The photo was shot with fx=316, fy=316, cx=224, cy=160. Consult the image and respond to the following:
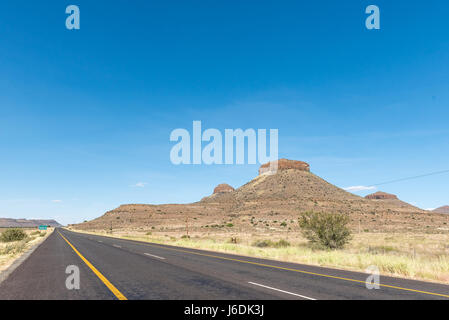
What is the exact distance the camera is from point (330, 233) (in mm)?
25609

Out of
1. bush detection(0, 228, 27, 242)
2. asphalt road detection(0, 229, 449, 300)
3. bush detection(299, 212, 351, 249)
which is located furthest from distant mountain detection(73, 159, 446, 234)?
asphalt road detection(0, 229, 449, 300)

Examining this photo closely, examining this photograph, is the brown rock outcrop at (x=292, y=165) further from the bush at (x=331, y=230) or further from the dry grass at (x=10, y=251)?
the dry grass at (x=10, y=251)

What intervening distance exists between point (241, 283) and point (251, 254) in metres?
11.6

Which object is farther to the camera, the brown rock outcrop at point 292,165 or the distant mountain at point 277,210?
the brown rock outcrop at point 292,165

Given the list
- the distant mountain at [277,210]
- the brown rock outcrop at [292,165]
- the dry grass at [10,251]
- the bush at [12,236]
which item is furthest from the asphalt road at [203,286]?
the brown rock outcrop at [292,165]

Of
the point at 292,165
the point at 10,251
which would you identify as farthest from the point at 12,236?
the point at 292,165

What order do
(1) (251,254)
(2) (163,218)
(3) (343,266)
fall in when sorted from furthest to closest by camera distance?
(2) (163,218), (1) (251,254), (3) (343,266)

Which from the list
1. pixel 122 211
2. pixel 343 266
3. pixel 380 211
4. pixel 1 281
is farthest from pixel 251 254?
pixel 122 211

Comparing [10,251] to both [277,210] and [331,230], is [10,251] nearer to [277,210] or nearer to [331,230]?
[331,230]

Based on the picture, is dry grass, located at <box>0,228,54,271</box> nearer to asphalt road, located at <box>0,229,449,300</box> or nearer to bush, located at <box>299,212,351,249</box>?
asphalt road, located at <box>0,229,449,300</box>

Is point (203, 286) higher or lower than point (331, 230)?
higher
